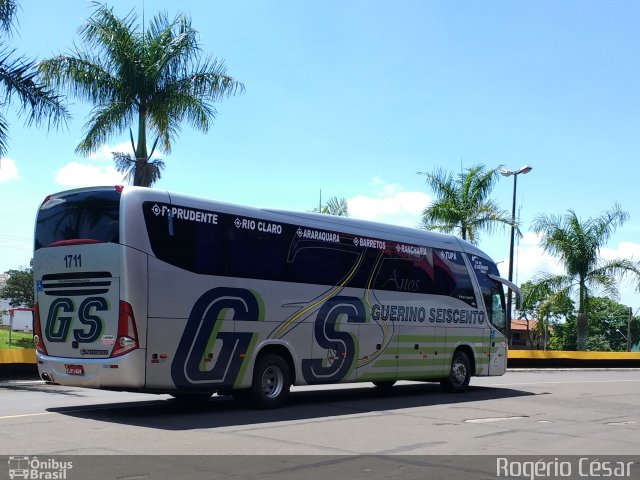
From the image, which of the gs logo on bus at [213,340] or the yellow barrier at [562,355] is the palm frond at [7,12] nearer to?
the gs logo on bus at [213,340]

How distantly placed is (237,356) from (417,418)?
3.19m

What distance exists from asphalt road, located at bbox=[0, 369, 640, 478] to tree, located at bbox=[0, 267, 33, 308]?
249ft

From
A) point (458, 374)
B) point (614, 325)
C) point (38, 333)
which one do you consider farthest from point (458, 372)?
point (614, 325)

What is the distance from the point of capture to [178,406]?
548 inches

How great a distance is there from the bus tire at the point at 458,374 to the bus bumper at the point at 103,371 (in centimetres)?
861

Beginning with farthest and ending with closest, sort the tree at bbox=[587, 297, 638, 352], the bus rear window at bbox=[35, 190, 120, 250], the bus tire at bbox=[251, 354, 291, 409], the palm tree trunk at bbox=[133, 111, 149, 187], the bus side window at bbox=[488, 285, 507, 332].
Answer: the tree at bbox=[587, 297, 638, 352], the palm tree trunk at bbox=[133, 111, 149, 187], the bus side window at bbox=[488, 285, 507, 332], the bus tire at bbox=[251, 354, 291, 409], the bus rear window at bbox=[35, 190, 120, 250]

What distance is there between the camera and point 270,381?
13672mm

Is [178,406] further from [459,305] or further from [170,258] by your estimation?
[459,305]

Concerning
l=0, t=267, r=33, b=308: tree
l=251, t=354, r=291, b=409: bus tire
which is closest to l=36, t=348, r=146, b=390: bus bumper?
l=251, t=354, r=291, b=409: bus tire

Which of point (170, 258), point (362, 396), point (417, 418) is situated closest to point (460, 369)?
point (362, 396)

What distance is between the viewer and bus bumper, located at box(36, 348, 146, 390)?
11.5m

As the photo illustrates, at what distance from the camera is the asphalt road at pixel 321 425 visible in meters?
9.63

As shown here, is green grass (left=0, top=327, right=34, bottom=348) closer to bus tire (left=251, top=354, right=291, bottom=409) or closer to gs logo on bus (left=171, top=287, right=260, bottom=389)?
bus tire (left=251, top=354, right=291, bottom=409)

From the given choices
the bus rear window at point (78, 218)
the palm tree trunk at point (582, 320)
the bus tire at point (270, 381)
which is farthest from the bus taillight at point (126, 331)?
the palm tree trunk at point (582, 320)
